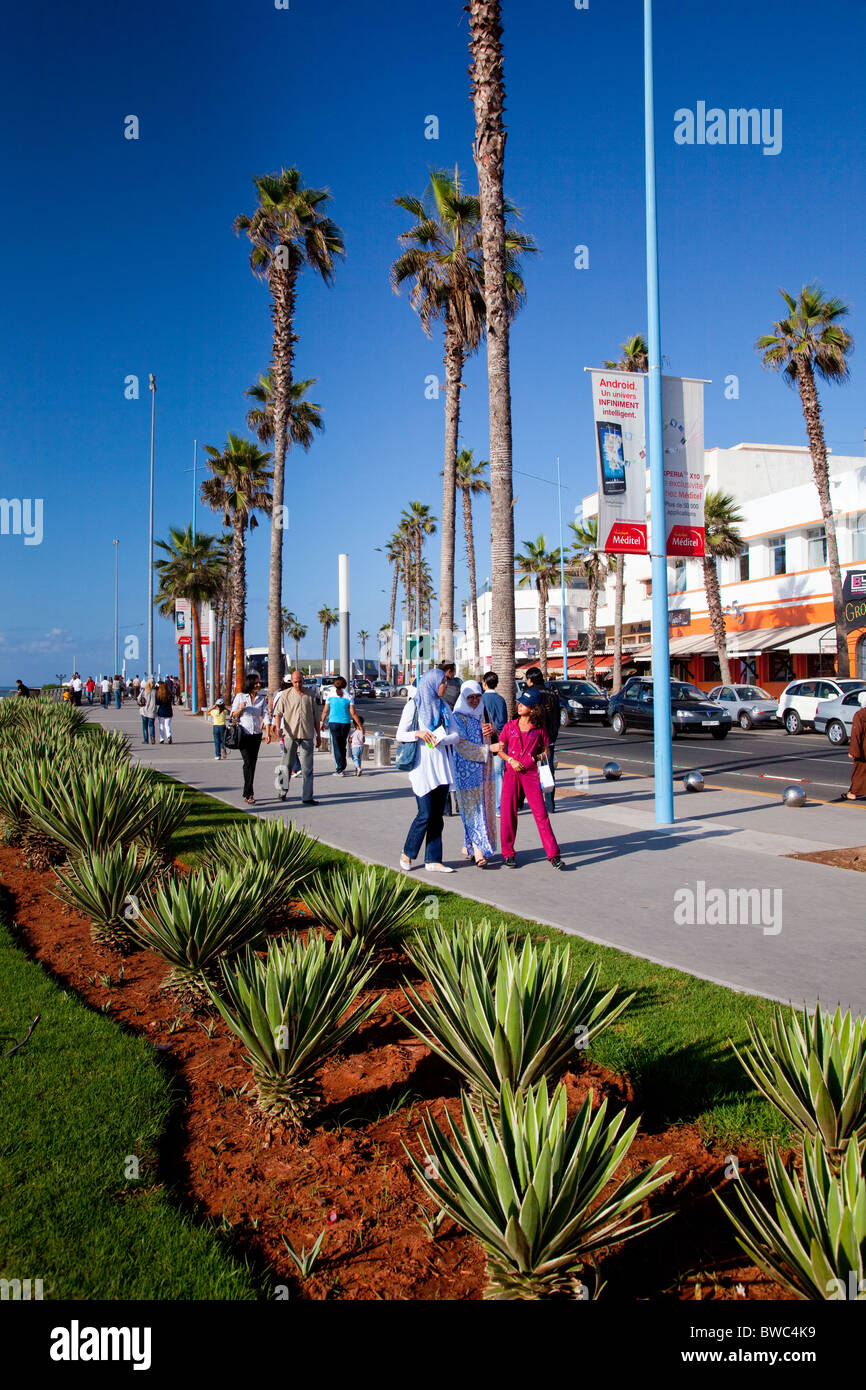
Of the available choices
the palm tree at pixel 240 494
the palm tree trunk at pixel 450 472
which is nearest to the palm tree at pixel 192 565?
the palm tree at pixel 240 494

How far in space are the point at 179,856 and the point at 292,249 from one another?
75.3ft

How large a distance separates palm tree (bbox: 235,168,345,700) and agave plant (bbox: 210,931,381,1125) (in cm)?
2363

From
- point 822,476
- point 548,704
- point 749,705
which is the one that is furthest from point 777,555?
point 548,704

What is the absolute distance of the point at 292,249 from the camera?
27.2 m

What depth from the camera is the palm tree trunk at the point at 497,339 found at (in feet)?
52.2

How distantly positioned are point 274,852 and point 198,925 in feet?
6.20

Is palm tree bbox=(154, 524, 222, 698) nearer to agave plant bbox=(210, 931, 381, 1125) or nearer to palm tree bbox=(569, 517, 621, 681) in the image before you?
palm tree bbox=(569, 517, 621, 681)

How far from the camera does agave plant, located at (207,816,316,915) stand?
6809mm

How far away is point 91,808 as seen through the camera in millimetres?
7820

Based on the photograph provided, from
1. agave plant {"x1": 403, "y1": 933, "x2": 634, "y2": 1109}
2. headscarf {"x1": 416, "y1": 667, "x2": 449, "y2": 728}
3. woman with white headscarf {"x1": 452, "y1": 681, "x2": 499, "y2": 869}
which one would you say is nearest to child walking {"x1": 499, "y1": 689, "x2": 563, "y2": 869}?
woman with white headscarf {"x1": 452, "y1": 681, "x2": 499, "y2": 869}

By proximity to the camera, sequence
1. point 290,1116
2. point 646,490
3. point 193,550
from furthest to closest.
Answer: point 193,550, point 646,490, point 290,1116

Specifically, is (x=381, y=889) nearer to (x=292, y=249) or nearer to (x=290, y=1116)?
(x=290, y=1116)

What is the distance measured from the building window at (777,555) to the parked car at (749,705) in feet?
47.5
